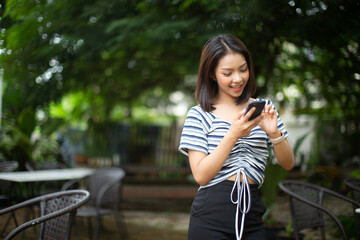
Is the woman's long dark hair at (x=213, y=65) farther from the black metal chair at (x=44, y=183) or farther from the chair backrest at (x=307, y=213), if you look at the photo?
the black metal chair at (x=44, y=183)

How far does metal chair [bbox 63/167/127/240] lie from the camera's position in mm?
4559

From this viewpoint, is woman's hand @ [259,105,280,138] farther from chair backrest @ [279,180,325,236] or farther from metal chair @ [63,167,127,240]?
metal chair @ [63,167,127,240]

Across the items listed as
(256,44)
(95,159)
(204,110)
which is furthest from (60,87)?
(204,110)

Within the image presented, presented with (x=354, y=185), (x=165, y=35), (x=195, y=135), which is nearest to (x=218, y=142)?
(x=195, y=135)

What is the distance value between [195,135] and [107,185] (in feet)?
11.1

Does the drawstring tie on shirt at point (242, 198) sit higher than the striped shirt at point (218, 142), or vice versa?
the striped shirt at point (218, 142)

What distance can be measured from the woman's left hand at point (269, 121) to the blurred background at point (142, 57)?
2192 mm

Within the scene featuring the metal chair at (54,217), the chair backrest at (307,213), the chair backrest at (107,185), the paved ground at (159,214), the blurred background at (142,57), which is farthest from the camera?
the paved ground at (159,214)

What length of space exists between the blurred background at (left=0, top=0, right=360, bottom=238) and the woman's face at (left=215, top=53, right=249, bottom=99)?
203 cm

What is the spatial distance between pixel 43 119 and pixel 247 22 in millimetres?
3989

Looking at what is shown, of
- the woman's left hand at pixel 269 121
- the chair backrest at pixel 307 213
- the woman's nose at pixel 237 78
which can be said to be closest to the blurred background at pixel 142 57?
the chair backrest at pixel 307 213

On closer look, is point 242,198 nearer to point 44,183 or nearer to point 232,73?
point 232,73

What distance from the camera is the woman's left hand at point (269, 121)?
1.54 metres

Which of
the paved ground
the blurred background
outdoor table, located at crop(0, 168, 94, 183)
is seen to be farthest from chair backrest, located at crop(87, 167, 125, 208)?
the blurred background
